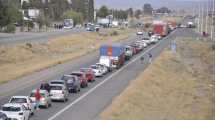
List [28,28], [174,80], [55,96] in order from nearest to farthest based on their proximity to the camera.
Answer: [55,96] → [174,80] → [28,28]

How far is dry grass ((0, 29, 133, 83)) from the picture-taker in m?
60.8

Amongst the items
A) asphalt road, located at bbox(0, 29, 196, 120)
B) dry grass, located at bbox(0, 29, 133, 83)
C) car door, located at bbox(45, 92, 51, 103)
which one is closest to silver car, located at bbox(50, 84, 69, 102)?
asphalt road, located at bbox(0, 29, 196, 120)

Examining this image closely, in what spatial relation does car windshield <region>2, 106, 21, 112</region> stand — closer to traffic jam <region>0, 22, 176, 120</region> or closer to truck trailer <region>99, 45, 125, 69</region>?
traffic jam <region>0, 22, 176, 120</region>

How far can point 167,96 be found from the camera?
→ 49.6 metres

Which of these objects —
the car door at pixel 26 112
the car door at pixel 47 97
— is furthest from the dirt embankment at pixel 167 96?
the car door at pixel 26 112

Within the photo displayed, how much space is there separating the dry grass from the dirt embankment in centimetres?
1081

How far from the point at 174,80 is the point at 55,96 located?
84.7 feet

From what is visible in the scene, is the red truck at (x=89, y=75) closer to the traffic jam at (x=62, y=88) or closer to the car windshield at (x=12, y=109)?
the traffic jam at (x=62, y=88)

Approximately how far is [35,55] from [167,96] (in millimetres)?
36889

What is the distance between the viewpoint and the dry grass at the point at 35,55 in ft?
200

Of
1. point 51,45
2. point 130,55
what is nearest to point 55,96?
point 130,55

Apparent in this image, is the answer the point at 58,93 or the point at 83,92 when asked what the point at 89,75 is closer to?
the point at 83,92

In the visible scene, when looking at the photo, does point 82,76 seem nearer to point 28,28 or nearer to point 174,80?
point 174,80

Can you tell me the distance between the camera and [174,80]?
207ft
